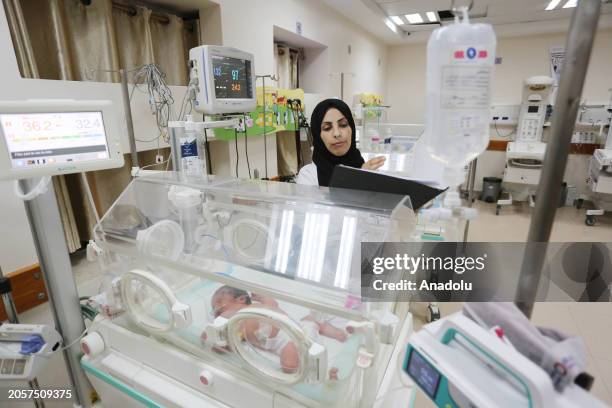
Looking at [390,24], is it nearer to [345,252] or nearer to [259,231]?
[259,231]

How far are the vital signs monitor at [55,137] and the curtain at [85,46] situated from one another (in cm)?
164

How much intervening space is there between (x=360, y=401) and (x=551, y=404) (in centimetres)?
52

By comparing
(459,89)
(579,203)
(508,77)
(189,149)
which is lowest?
(579,203)

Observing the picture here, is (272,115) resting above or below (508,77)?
below

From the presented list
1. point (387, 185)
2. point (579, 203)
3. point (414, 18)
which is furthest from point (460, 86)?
point (579, 203)

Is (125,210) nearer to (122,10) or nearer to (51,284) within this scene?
(51,284)

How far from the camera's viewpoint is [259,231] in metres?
1.29

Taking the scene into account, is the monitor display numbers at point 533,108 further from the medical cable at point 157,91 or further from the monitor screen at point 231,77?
the medical cable at point 157,91

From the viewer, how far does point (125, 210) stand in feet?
4.58

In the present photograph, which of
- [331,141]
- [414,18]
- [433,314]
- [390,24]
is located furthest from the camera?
[390,24]

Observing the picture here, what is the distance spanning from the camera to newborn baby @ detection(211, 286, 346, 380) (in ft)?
3.02

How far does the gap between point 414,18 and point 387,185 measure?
4.65 meters

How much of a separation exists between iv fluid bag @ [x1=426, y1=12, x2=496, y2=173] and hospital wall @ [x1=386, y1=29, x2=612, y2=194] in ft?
14.0

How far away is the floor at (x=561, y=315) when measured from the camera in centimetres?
173
